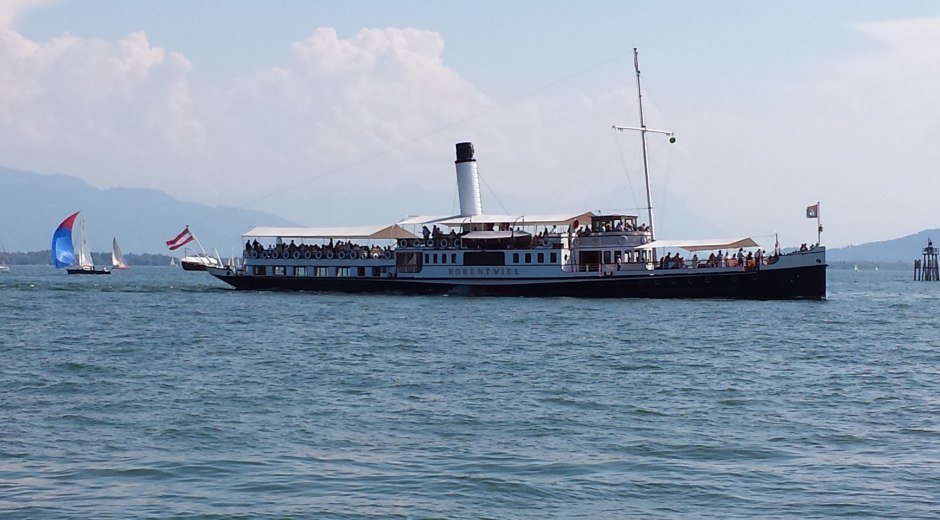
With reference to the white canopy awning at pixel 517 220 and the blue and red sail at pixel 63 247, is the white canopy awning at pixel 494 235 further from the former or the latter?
the blue and red sail at pixel 63 247


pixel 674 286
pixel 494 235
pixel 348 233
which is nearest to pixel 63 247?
pixel 348 233

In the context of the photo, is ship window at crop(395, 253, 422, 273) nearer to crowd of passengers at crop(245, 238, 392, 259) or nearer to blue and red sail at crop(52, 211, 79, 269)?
crowd of passengers at crop(245, 238, 392, 259)

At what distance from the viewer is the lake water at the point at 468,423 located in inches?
660

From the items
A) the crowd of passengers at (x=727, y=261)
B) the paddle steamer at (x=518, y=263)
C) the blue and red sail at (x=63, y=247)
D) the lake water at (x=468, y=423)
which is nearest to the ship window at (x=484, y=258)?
the paddle steamer at (x=518, y=263)

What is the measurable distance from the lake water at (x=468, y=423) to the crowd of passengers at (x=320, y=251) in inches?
1283

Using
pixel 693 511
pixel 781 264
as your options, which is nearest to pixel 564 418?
pixel 693 511

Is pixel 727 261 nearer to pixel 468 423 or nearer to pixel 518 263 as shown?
pixel 518 263

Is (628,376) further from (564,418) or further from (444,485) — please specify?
(444,485)

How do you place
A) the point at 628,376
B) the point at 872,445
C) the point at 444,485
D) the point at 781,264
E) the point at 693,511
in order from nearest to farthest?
the point at 693,511 < the point at 444,485 < the point at 872,445 < the point at 628,376 < the point at 781,264

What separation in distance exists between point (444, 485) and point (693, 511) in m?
3.91

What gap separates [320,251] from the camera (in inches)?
3204

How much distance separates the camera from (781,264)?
6588 cm

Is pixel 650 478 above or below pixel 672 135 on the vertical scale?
below

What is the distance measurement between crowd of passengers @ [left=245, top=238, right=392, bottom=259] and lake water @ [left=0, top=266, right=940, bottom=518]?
32582 millimetres
